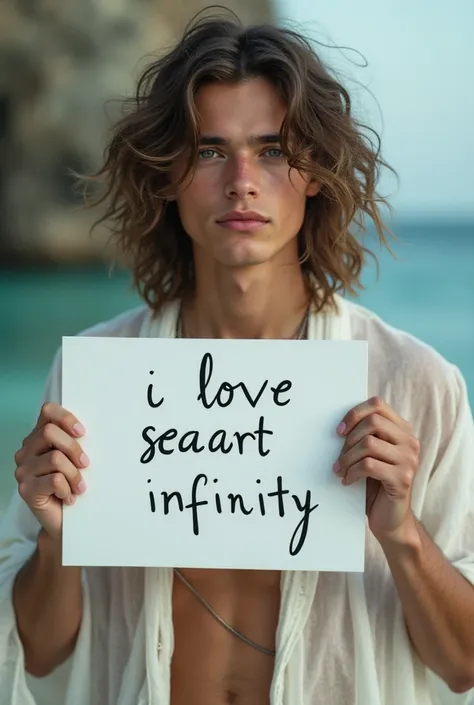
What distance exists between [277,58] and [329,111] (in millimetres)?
126

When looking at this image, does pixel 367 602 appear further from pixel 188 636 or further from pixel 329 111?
pixel 329 111

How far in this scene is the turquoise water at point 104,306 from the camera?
314 inches

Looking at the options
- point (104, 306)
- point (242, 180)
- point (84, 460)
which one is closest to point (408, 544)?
point (84, 460)

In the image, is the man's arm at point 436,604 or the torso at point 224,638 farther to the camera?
the torso at point 224,638

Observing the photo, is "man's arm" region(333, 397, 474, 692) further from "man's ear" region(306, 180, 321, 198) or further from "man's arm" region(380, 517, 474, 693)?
"man's ear" region(306, 180, 321, 198)

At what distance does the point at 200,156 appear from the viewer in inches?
60.6

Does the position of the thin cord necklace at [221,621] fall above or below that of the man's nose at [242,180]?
below

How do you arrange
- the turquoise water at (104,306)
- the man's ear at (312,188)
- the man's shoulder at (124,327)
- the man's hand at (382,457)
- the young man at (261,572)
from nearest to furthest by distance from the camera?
the man's hand at (382,457) < the young man at (261,572) < the man's ear at (312,188) < the man's shoulder at (124,327) < the turquoise water at (104,306)

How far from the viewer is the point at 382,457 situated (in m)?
1.31

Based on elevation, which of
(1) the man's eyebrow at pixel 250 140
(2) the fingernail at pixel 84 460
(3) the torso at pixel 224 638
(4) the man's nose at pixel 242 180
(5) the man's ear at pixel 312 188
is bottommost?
(3) the torso at pixel 224 638

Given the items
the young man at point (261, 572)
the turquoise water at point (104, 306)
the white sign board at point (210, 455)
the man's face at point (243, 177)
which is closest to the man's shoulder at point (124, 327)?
the young man at point (261, 572)

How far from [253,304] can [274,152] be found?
0.79 feet

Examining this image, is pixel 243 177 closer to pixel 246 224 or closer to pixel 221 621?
pixel 246 224

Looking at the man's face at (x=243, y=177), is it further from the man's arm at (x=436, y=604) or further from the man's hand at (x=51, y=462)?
the man's arm at (x=436, y=604)
